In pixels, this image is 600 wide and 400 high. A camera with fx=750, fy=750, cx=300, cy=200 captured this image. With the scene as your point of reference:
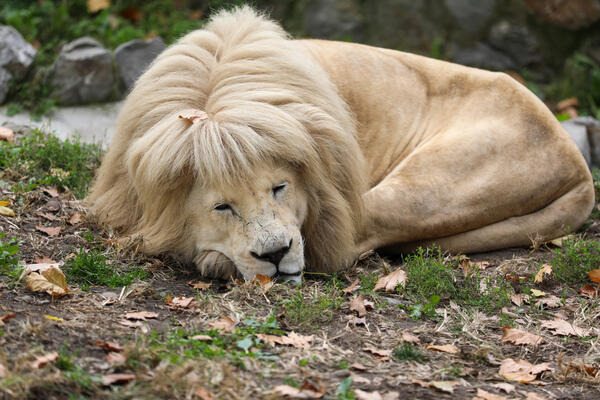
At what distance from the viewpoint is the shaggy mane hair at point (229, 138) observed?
4043 mm

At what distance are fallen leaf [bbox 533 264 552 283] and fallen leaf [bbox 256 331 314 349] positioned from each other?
180 cm

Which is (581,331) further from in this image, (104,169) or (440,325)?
(104,169)

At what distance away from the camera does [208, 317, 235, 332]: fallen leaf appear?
3.49m

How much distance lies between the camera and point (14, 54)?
679cm

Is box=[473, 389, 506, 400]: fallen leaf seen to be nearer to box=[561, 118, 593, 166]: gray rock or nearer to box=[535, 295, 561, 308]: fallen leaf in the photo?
box=[535, 295, 561, 308]: fallen leaf

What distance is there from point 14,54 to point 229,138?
372 centimetres

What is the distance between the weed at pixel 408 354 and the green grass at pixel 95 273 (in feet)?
4.93

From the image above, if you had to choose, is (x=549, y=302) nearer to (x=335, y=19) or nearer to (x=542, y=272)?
(x=542, y=272)

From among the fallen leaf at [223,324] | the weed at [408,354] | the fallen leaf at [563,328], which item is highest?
the fallen leaf at [223,324]

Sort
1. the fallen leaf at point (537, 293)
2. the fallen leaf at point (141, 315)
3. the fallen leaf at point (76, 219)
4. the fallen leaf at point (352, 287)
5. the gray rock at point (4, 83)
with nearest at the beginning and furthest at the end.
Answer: the fallen leaf at point (141, 315) → the fallen leaf at point (352, 287) → the fallen leaf at point (537, 293) → the fallen leaf at point (76, 219) → the gray rock at point (4, 83)

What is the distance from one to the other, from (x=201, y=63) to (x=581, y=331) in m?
2.65

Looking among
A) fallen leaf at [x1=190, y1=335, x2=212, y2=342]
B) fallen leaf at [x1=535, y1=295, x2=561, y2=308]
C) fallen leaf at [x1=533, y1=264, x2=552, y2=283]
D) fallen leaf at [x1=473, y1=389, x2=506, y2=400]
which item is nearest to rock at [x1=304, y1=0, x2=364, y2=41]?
fallen leaf at [x1=533, y1=264, x2=552, y2=283]

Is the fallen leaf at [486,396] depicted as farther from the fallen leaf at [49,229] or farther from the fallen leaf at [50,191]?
the fallen leaf at [50,191]

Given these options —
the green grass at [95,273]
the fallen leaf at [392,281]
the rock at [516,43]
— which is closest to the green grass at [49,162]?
the green grass at [95,273]
